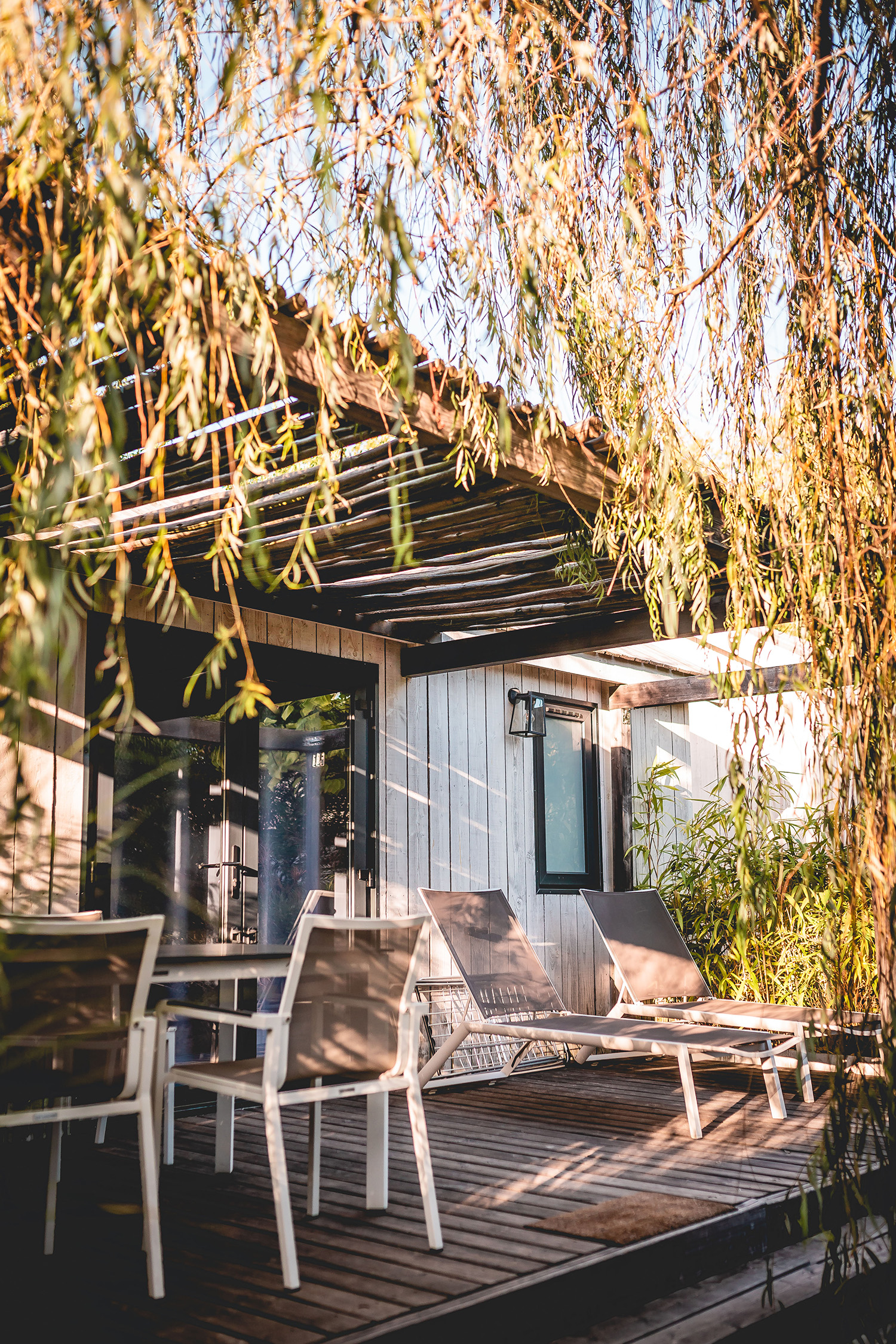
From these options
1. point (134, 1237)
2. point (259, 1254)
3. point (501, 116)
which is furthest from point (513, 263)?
point (134, 1237)

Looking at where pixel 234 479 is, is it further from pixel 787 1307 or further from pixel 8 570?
pixel 787 1307

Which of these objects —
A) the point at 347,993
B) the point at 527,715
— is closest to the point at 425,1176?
the point at 347,993

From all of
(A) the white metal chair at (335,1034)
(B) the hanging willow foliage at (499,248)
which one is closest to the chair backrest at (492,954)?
(A) the white metal chair at (335,1034)

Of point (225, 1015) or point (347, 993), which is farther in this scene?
point (225, 1015)

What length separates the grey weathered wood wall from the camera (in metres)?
5.12

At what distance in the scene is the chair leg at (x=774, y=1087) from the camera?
Answer: 4688 millimetres

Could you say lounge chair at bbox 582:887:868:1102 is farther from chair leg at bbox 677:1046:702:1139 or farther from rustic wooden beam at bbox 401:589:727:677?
rustic wooden beam at bbox 401:589:727:677

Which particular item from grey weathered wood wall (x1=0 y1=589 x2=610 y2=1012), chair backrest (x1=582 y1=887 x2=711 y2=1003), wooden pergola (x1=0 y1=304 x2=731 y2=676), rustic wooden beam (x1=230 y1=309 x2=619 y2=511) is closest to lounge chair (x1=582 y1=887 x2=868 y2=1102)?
chair backrest (x1=582 y1=887 x2=711 y2=1003)

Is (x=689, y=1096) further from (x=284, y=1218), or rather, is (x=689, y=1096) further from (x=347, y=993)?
(x=284, y=1218)

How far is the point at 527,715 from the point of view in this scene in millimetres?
7160

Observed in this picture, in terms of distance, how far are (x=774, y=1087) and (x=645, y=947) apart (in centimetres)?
152

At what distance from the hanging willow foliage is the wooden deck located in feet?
4.77

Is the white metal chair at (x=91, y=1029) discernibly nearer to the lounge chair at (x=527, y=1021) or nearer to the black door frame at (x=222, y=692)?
the black door frame at (x=222, y=692)

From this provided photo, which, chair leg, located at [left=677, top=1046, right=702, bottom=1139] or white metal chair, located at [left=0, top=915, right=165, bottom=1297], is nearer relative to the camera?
white metal chair, located at [left=0, top=915, right=165, bottom=1297]
